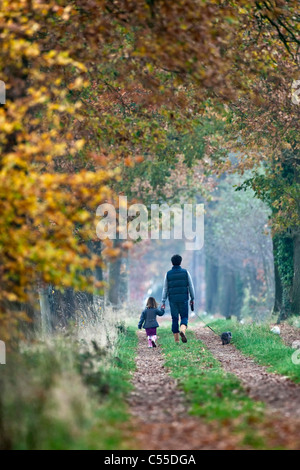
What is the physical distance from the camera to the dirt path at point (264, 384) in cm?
930

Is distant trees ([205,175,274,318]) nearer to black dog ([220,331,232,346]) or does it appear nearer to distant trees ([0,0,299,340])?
black dog ([220,331,232,346])

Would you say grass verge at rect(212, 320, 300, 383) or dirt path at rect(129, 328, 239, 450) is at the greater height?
dirt path at rect(129, 328, 239, 450)

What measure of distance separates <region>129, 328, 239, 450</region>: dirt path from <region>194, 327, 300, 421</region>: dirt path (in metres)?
1.15

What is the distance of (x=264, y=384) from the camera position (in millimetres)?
11125

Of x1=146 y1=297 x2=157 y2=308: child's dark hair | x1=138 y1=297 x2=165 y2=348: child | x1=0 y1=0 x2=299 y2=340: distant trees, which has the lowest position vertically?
x1=138 y1=297 x2=165 y2=348: child

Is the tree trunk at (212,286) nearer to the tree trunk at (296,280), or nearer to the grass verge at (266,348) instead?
the tree trunk at (296,280)

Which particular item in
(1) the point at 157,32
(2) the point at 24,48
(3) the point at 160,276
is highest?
(1) the point at 157,32

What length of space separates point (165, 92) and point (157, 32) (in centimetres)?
210

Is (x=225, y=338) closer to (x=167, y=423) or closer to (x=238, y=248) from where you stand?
(x=167, y=423)

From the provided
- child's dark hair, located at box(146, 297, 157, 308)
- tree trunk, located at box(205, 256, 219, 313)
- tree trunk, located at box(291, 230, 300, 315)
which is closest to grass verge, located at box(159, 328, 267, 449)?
child's dark hair, located at box(146, 297, 157, 308)

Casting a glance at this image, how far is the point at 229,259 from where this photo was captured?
44.8 metres

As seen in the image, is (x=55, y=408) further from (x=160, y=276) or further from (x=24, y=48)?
(x=160, y=276)

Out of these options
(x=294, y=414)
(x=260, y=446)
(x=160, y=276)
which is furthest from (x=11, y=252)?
(x=160, y=276)

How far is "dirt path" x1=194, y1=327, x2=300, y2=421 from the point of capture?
9.30m
